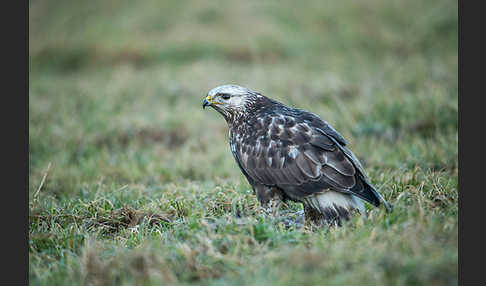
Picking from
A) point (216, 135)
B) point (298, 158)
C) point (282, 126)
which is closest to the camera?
point (298, 158)

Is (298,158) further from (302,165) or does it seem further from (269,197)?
(269,197)

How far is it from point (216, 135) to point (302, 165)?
177 inches

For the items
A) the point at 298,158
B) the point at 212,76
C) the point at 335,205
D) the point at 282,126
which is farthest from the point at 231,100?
the point at 212,76

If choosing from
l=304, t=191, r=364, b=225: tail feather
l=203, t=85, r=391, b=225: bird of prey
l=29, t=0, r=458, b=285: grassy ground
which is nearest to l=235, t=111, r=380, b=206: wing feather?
l=203, t=85, r=391, b=225: bird of prey

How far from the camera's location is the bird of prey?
13.1 ft

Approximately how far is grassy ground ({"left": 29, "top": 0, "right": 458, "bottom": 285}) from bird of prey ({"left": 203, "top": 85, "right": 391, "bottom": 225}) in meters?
0.23

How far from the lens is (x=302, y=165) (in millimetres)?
4094

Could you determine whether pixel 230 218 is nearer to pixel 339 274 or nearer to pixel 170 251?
pixel 170 251

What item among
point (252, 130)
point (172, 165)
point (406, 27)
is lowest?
point (172, 165)

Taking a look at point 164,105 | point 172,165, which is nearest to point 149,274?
point 172,165

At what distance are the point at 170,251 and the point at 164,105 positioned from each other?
21.7 ft

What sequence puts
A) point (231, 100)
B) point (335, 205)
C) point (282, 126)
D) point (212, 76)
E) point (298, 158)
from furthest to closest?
point (212, 76)
point (231, 100)
point (282, 126)
point (298, 158)
point (335, 205)

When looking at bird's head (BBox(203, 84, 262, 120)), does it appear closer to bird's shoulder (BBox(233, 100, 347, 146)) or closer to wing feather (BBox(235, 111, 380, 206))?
bird's shoulder (BBox(233, 100, 347, 146))

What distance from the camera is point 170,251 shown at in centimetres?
337
